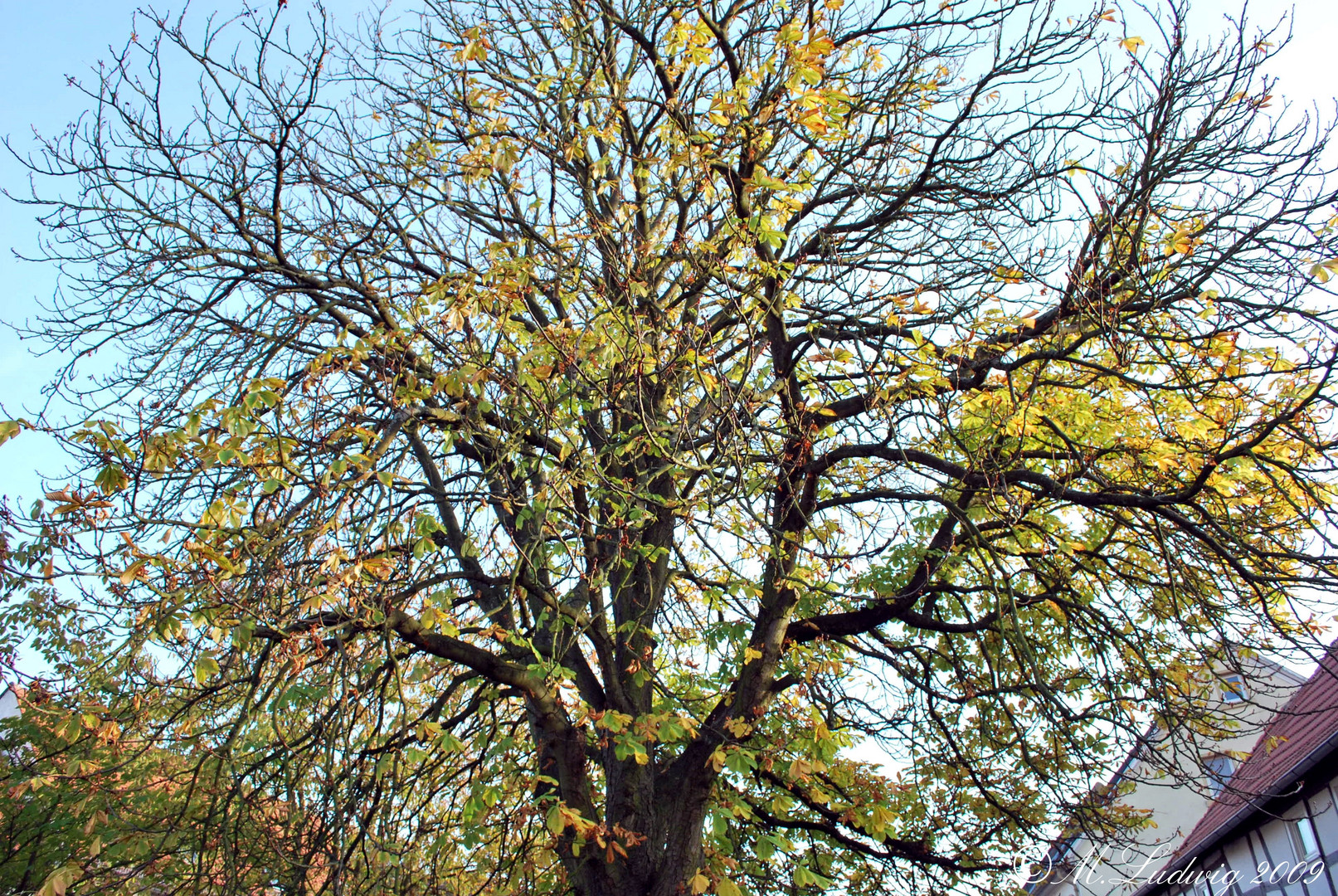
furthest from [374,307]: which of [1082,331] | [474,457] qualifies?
[1082,331]

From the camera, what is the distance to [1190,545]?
19.1 ft

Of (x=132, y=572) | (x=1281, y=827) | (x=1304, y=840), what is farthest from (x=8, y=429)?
(x=1281, y=827)

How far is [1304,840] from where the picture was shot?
39.7 ft

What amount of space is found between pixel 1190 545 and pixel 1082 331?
67.9 inches

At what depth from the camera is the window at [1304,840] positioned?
38.2 feet

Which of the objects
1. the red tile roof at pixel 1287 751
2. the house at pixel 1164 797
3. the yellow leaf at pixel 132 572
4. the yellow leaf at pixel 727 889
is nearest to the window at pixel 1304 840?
the red tile roof at pixel 1287 751

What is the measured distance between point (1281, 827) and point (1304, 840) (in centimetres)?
72

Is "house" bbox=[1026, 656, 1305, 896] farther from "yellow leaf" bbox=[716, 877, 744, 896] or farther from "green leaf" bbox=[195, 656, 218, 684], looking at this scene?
"green leaf" bbox=[195, 656, 218, 684]

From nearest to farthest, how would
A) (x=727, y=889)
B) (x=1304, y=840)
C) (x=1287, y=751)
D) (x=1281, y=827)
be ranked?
(x=727, y=889)
(x=1304, y=840)
(x=1287, y=751)
(x=1281, y=827)

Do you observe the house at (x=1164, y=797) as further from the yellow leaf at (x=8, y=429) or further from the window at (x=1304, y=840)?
the yellow leaf at (x=8, y=429)

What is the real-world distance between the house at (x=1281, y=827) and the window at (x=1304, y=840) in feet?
0.04

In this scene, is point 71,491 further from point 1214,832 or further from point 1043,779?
point 1214,832

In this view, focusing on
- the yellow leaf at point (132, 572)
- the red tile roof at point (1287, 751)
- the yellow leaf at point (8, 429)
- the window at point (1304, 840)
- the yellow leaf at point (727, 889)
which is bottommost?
the yellow leaf at point (727, 889)

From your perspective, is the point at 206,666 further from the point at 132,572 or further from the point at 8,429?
the point at 8,429
